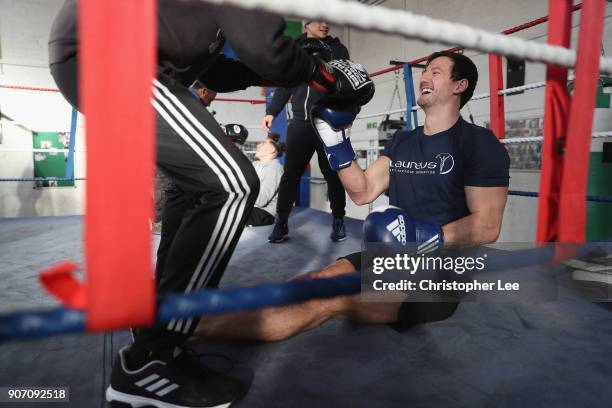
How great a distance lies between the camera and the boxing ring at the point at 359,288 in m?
0.34

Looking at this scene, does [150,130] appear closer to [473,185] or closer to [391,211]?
[391,211]

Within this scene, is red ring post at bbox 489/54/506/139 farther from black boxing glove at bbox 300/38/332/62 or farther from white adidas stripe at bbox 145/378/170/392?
white adidas stripe at bbox 145/378/170/392

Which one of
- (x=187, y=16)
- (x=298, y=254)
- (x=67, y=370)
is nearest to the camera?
(x=187, y=16)

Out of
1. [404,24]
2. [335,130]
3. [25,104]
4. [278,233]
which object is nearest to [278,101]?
[278,233]

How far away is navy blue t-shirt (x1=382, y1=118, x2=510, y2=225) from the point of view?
1.22 metres

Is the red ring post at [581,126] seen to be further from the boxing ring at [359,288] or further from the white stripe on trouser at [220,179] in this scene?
the white stripe on trouser at [220,179]

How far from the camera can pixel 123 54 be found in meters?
0.33

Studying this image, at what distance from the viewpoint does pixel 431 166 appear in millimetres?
1309

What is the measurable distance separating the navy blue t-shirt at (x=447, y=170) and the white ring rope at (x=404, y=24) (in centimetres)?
67

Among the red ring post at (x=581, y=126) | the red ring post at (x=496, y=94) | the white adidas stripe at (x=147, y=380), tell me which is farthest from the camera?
the red ring post at (x=496, y=94)

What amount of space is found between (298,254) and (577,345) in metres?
1.43

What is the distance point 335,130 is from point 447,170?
40cm

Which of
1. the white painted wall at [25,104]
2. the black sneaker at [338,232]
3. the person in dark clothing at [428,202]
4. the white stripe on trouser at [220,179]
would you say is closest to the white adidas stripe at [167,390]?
the white stripe on trouser at [220,179]

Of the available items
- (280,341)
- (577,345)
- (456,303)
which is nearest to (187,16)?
(280,341)
